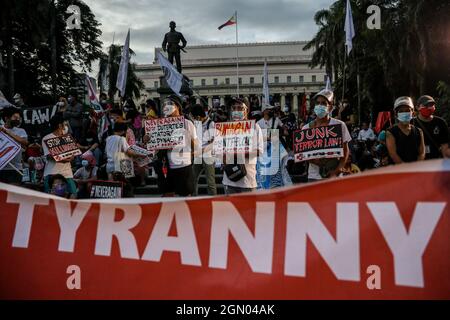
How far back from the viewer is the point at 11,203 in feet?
10.4

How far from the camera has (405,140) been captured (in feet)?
16.8

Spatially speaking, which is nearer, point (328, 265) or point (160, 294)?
point (328, 265)

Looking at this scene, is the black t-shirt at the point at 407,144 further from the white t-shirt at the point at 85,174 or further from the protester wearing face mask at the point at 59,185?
the white t-shirt at the point at 85,174

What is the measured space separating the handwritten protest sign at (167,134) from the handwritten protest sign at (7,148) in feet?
6.57

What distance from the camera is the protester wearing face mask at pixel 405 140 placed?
5.09 metres

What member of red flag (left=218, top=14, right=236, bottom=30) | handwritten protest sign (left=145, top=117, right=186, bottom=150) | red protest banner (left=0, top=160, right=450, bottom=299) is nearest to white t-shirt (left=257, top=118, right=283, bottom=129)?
handwritten protest sign (left=145, top=117, right=186, bottom=150)

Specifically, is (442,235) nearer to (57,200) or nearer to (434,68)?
(57,200)

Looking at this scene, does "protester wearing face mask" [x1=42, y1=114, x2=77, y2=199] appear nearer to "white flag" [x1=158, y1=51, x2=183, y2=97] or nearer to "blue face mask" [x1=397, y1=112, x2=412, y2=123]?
"blue face mask" [x1=397, y1=112, x2=412, y2=123]

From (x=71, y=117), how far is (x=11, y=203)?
11.0m

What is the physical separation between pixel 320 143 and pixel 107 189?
3535mm

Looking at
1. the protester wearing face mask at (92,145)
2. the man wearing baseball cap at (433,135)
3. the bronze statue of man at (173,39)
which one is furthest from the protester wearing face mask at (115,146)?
the bronze statue of man at (173,39)
